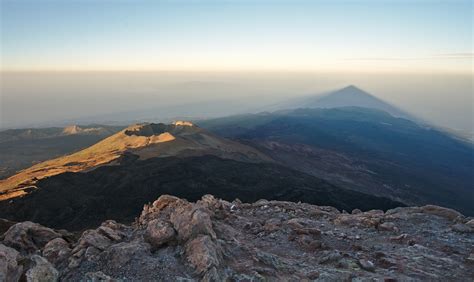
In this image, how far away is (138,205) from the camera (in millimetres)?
43938

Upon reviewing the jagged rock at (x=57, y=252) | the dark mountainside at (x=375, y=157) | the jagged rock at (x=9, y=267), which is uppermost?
the jagged rock at (x=9, y=267)

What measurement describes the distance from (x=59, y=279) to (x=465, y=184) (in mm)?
101845

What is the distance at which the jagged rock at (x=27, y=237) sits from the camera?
12758mm

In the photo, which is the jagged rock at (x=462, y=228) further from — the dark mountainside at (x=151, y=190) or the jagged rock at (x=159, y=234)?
the dark mountainside at (x=151, y=190)

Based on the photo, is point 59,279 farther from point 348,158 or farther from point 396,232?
point 348,158

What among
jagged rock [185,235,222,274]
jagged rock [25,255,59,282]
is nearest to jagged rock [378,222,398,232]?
jagged rock [185,235,222,274]

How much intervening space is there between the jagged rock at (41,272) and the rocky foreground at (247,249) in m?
0.02

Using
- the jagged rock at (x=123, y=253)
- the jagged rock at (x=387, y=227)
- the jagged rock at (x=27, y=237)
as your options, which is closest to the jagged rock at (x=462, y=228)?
the jagged rock at (x=387, y=227)

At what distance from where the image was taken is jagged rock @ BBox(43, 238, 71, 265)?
36.7 feet

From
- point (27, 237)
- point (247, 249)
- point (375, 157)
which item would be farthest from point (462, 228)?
point (375, 157)

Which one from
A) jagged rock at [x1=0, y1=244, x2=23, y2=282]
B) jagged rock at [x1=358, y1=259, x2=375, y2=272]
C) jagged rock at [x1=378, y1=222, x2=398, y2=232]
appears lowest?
jagged rock at [x1=378, y1=222, x2=398, y2=232]

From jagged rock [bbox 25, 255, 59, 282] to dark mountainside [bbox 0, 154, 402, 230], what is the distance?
29100 mm

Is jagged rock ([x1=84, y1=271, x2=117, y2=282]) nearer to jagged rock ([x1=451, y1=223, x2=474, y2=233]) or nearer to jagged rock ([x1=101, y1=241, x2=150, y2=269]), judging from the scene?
jagged rock ([x1=101, y1=241, x2=150, y2=269])

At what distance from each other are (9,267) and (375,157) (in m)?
105
